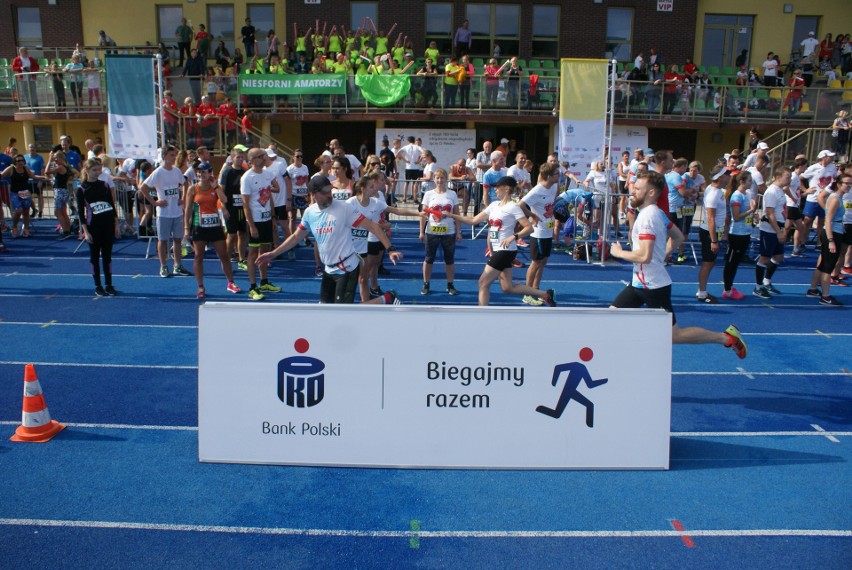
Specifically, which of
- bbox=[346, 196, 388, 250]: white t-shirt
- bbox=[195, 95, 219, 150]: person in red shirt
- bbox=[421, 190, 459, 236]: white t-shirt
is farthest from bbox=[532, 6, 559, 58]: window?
bbox=[346, 196, 388, 250]: white t-shirt

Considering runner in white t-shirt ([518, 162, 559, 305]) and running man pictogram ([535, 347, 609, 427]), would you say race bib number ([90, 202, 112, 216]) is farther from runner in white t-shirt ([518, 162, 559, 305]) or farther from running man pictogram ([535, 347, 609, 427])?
running man pictogram ([535, 347, 609, 427])

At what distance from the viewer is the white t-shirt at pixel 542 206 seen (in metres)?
10.2

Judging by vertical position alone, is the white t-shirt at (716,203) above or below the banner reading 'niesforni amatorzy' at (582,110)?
below

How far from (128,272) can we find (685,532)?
11122mm

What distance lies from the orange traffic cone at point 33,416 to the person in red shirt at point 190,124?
14.6 meters

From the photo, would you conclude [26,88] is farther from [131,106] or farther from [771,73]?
[771,73]

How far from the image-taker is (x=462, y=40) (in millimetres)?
25328

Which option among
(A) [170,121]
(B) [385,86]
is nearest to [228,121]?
(A) [170,121]

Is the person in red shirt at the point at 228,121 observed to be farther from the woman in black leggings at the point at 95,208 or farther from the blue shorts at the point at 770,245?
Result: the blue shorts at the point at 770,245

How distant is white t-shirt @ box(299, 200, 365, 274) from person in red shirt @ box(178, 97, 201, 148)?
1366cm

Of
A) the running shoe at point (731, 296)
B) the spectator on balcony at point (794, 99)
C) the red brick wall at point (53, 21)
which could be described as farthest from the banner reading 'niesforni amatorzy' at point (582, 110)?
the red brick wall at point (53, 21)

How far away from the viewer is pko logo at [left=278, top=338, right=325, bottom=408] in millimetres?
5281

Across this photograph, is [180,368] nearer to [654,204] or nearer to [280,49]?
[654,204]

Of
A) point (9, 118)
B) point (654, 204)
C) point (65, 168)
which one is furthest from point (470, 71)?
point (654, 204)
